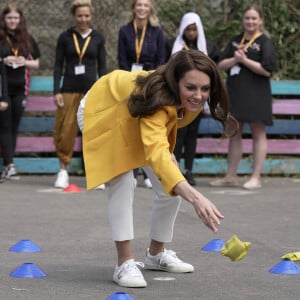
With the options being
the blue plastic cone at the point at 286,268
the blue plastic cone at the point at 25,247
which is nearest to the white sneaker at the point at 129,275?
the blue plastic cone at the point at 286,268

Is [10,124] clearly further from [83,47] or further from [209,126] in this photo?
[209,126]

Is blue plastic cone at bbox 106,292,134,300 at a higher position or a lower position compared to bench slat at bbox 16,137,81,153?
higher

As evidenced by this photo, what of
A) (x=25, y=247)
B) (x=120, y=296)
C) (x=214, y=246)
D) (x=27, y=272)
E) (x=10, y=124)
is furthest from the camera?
(x=10, y=124)

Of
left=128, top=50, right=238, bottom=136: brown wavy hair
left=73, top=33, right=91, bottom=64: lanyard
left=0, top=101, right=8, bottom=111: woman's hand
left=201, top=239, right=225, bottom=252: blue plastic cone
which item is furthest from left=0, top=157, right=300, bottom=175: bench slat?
left=128, top=50, right=238, bottom=136: brown wavy hair

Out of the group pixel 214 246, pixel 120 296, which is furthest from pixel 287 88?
pixel 120 296

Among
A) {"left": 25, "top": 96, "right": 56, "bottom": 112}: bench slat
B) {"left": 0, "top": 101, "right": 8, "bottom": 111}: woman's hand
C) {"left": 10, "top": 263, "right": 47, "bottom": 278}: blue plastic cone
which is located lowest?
{"left": 10, "top": 263, "right": 47, "bottom": 278}: blue plastic cone

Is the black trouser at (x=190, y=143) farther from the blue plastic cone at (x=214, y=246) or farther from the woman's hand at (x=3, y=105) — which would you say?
the blue plastic cone at (x=214, y=246)

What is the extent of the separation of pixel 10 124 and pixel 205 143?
7.95 ft

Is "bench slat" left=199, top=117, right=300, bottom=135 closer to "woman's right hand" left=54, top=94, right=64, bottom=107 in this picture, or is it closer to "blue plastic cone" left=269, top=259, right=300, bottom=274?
"woman's right hand" left=54, top=94, right=64, bottom=107

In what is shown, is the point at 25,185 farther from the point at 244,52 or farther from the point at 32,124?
the point at 244,52

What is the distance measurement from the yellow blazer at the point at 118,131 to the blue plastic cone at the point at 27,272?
0.66 meters

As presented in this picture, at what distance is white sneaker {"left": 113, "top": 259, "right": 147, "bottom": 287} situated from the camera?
5.80 meters

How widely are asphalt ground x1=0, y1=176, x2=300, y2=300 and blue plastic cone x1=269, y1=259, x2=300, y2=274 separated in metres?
0.07

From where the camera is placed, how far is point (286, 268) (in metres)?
6.32
